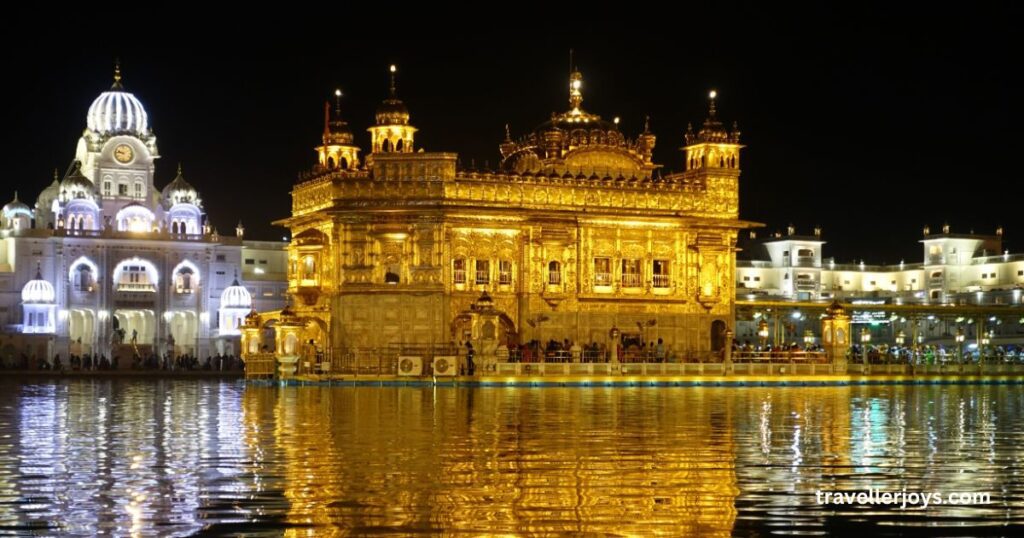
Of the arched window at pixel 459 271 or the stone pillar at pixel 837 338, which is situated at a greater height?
the arched window at pixel 459 271

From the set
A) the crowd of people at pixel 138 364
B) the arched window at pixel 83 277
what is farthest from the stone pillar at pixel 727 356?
the arched window at pixel 83 277

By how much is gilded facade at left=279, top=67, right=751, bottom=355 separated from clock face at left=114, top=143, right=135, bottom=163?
23615 millimetres

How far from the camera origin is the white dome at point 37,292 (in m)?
72.9

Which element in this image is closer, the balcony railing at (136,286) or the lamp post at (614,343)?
the lamp post at (614,343)

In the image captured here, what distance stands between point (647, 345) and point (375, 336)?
11.0 meters

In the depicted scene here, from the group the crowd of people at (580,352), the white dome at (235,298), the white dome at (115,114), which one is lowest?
the crowd of people at (580,352)

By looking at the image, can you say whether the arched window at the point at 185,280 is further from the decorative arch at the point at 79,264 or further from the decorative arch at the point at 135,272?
the decorative arch at the point at 79,264

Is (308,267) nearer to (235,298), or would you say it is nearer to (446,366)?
(446,366)

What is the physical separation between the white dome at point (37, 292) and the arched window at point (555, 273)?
94.6 feet

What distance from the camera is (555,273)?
57.2 m

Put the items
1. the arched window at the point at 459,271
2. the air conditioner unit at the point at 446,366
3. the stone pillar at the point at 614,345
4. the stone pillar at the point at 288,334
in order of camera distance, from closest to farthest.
→ the air conditioner unit at the point at 446,366 → the stone pillar at the point at 614,345 → the stone pillar at the point at 288,334 → the arched window at the point at 459,271

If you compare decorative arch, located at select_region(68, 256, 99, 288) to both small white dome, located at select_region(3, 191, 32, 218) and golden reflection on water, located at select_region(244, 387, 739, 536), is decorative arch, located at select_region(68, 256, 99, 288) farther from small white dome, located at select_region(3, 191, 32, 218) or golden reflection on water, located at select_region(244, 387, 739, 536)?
golden reflection on water, located at select_region(244, 387, 739, 536)

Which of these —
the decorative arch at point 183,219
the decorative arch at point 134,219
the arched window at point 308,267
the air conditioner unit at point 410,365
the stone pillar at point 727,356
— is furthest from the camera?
the decorative arch at point 183,219

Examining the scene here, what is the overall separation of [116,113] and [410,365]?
38.5 m
